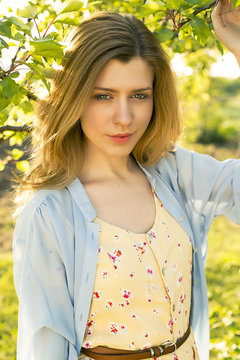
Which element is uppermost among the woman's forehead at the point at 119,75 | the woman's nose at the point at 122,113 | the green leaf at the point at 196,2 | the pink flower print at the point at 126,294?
the green leaf at the point at 196,2

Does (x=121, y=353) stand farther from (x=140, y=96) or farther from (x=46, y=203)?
(x=140, y=96)

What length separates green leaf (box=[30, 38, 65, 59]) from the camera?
152 centimetres

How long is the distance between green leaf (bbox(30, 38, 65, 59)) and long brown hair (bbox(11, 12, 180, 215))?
0.21 meters

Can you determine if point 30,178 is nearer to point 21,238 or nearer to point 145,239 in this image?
point 21,238

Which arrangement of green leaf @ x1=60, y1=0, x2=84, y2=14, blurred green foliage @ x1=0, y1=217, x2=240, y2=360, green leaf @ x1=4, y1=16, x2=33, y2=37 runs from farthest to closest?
blurred green foliage @ x1=0, y1=217, x2=240, y2=360, green leaf @ x1=60, y1=0, x2=84, y2=14, green leaf @ x1=4, y1=16, x2=33, y2=37

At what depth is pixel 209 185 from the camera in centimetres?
213

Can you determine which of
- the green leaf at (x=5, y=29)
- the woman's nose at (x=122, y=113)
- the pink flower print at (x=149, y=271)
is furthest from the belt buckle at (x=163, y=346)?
the green leaf at (x=5, y=29)

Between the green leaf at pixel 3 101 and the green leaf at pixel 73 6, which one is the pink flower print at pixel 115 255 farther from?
the green leaf at pixel 73 6

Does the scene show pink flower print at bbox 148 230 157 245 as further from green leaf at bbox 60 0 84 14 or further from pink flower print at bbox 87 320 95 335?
green leaf at bbox 60 0 84 14

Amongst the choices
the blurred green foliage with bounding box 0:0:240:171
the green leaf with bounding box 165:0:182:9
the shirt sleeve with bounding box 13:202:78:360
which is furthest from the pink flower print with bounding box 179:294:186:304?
the green leaf with bounding box 165:0:182:9

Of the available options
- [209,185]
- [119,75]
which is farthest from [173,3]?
[209,185]

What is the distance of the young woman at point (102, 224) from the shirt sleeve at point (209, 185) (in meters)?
0.05

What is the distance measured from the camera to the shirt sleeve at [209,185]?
2.12 metres

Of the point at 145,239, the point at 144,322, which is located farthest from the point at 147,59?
the point at 144,322
